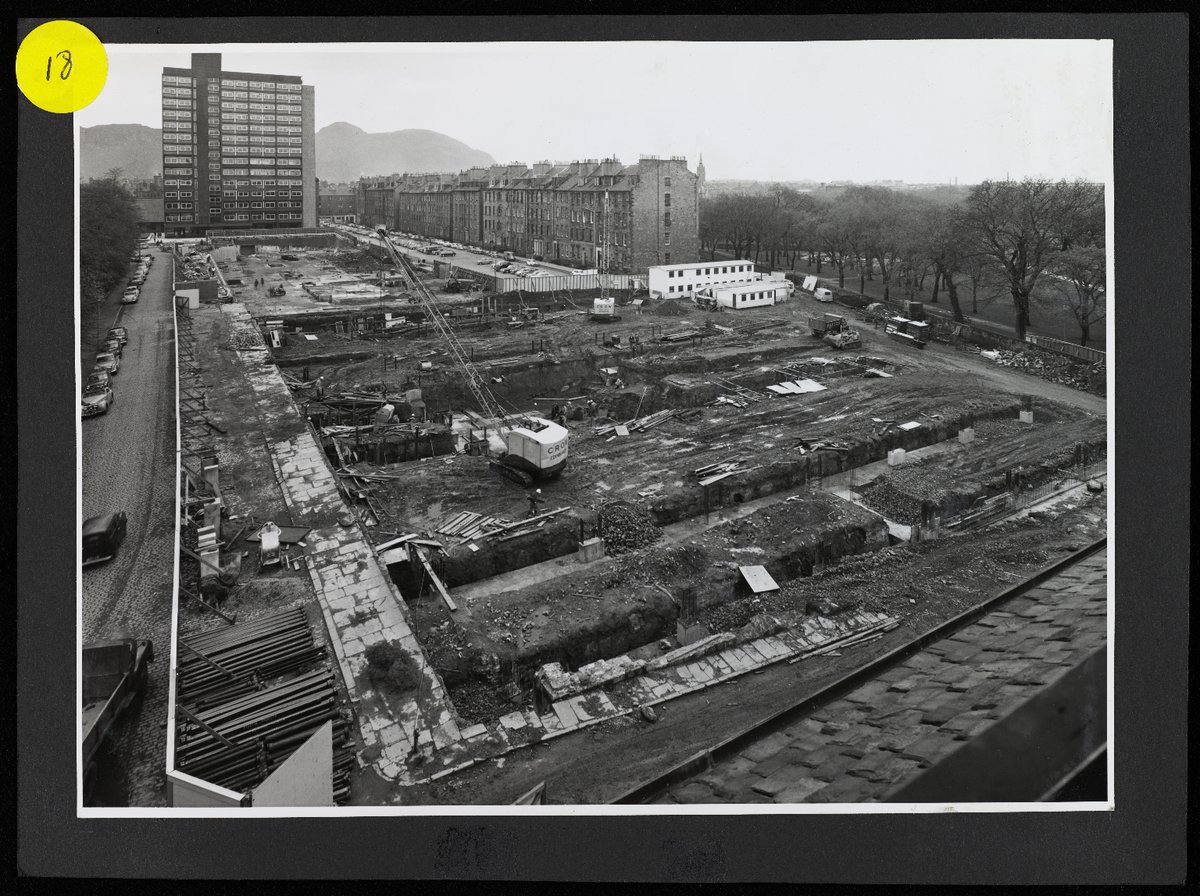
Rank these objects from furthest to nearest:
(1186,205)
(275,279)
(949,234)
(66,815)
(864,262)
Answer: (864,262), (275,279), (949,234), (1186,205), (66,815)

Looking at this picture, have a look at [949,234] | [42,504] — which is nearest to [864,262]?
[949,234]

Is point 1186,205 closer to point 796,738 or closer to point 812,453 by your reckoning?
point 796,738

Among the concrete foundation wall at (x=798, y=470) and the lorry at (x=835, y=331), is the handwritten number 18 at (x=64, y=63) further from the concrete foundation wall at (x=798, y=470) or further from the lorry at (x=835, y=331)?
the lorry at (x=835, y=331)

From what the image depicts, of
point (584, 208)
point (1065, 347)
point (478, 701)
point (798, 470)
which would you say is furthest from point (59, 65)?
point (584, 208)

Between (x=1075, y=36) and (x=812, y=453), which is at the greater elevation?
(x=1075, y=36)

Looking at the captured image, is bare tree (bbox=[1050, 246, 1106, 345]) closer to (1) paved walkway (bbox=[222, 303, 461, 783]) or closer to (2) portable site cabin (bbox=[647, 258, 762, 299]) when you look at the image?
(1) paved walkway (bbox=[222, 303, 461, 783])

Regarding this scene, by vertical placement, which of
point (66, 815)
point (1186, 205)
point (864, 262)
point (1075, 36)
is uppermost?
→ point (864, 262)
